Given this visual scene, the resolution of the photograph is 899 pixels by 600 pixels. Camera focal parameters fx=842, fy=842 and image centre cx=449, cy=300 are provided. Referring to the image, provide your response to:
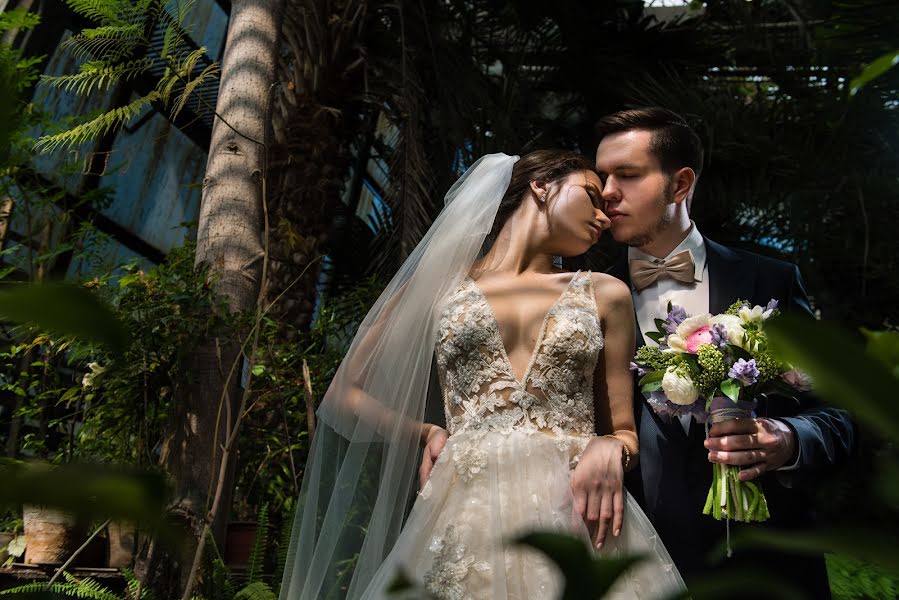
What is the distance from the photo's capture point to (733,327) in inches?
88.1

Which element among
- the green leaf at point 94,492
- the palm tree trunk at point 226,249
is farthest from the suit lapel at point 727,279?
the green leaf at point 94,492

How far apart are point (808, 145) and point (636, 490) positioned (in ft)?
14.7

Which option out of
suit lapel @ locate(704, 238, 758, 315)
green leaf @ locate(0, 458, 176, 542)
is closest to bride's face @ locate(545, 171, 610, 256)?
suit lapel @ locate(704, 238, 758, 315)

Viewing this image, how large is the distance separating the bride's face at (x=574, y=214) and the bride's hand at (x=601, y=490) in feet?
2.31

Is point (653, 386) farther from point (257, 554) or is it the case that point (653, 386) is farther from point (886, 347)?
point (886, 347)

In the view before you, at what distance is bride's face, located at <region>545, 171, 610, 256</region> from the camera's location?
2590 millimetres

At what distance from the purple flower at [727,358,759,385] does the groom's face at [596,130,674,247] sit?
2.55 feet

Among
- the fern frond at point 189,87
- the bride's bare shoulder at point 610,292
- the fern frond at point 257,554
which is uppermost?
the fern frond at point 189,87

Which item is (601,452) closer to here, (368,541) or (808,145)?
(368,541)

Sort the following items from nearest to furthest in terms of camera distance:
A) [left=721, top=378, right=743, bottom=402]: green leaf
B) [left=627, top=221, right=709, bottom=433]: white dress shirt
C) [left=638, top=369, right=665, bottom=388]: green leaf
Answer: [left=721, top=378, right=743, bottom=402]: green leaf < [left=638, top=369, right=665, bottom=388]: green leaf < [left=627, top=221, right=709, bottom=433]: white dress shirt

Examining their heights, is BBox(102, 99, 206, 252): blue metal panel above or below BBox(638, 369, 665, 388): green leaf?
above

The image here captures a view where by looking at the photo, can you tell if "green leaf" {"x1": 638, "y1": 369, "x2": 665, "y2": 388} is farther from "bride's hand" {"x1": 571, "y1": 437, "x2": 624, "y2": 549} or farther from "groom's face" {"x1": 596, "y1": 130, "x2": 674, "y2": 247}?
"groom's face" {"x1": 596, "y1": 130, "x2": 674, "y2": 247}

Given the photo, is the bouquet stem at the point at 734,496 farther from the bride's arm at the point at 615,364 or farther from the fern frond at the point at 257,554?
the fern frond at the point at 257,554

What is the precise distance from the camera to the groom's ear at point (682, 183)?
2.92m
